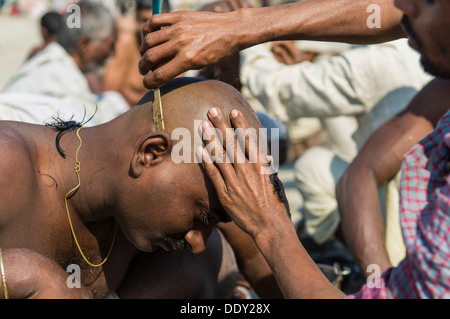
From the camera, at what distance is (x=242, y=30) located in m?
2.12

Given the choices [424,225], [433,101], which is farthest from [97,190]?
[433,101]

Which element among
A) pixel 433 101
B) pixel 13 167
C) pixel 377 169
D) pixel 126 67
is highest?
→ pixel 13 167

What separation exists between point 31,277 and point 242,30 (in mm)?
1078

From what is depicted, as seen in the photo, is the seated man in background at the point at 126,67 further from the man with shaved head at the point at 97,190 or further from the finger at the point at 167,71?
the finger at the point at 167,71

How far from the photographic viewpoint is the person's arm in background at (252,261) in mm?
3000

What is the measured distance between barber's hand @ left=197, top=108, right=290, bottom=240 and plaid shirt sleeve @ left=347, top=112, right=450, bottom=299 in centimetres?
44

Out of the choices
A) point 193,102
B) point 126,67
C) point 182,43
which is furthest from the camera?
point 126,67

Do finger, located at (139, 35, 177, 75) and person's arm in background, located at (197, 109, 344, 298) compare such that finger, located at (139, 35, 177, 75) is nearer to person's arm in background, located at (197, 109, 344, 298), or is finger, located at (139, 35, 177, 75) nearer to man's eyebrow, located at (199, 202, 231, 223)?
person's arm in background, located at (197, 109, 344, 298)

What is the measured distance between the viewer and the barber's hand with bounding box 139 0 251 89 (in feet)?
6.59

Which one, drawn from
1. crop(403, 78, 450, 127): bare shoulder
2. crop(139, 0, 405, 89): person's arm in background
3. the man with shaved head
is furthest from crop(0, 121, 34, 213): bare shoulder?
crop(403, 78, 450, 127): bare shoulder

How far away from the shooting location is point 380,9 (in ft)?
7.86

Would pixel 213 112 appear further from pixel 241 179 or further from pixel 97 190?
pixel 97 190

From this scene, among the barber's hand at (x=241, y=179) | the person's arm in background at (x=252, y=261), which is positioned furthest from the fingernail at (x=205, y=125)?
the person's arm in background at (x=252, y=261)

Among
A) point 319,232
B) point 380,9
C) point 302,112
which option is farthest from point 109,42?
point 380,9
